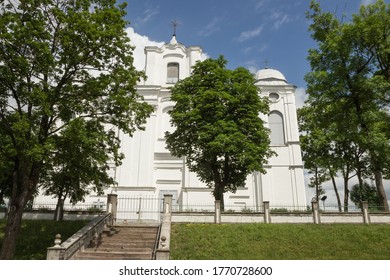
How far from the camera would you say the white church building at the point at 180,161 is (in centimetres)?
2692

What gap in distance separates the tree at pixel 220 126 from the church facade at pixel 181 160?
213 inches

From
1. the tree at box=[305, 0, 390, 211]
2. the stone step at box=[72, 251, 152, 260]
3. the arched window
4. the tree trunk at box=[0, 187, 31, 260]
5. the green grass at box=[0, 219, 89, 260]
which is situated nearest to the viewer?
the tree trunk at box=[0, 187, 31, 260]

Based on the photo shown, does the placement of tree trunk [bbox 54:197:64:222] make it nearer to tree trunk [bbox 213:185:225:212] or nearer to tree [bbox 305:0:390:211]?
tree trunk [bbox 213:185:225:212]

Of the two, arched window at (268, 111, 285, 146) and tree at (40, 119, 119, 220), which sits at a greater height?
arched window at (268, 111, 285, 146)

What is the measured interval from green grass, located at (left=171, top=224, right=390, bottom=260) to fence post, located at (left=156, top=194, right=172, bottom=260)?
491 mm

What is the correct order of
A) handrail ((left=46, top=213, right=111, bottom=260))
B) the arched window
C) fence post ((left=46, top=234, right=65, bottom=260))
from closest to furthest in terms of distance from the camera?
1. fence post ((left=46, top=234, right=65, bottom=260))
2. handrail ((left=46, top=213, right=111, bottom=260))
3. the arched window

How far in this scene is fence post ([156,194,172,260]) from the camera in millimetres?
11953

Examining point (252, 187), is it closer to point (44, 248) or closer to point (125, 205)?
point (125, 205)

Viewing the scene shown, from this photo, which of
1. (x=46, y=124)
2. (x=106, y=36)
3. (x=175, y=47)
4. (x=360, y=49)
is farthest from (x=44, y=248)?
(x=175, y=47)

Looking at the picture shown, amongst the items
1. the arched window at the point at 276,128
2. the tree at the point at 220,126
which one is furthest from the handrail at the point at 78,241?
the arched window at the point at 276,128

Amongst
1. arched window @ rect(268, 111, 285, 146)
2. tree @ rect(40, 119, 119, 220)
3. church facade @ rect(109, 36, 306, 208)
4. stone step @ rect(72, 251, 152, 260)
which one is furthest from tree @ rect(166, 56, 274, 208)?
arched window @ rect(268, 111, 285, 146)

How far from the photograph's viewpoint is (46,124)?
42.7ft

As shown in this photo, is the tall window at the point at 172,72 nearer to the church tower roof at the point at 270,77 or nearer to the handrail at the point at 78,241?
the church tower roof at the point at 270,77

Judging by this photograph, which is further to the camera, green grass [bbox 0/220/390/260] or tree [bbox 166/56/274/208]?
tree [bbox 166/56/274/208]
